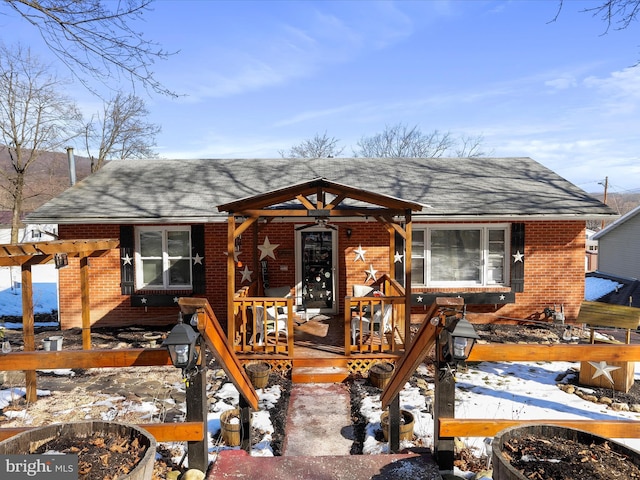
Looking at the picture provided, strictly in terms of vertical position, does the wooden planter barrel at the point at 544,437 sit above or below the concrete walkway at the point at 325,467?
above

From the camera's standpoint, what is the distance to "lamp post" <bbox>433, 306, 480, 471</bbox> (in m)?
2.65

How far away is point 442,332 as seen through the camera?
9.36 feet

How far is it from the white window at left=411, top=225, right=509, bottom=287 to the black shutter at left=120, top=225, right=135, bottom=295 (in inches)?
276

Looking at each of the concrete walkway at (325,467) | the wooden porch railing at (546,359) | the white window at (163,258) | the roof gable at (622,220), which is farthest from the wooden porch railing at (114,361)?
the roof gable at (622,220)

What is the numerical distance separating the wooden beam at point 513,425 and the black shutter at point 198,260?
8199 mm

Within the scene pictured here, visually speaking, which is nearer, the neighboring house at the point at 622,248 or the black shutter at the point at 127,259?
the black shutter at the point at 127,259

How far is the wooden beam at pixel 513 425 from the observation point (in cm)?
284

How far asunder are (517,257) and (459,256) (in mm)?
1360

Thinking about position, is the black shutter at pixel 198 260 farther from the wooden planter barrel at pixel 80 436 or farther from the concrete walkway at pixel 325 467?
the wooden planter barrel at pixel 80 436

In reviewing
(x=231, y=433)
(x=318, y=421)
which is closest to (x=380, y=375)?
(x=318, y=421)

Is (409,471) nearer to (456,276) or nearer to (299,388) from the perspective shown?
(299,388)

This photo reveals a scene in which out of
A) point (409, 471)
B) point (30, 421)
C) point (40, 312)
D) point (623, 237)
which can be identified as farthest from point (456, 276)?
point (623, 237)

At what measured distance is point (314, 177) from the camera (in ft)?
38.1

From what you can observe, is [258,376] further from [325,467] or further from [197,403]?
[197,403]
